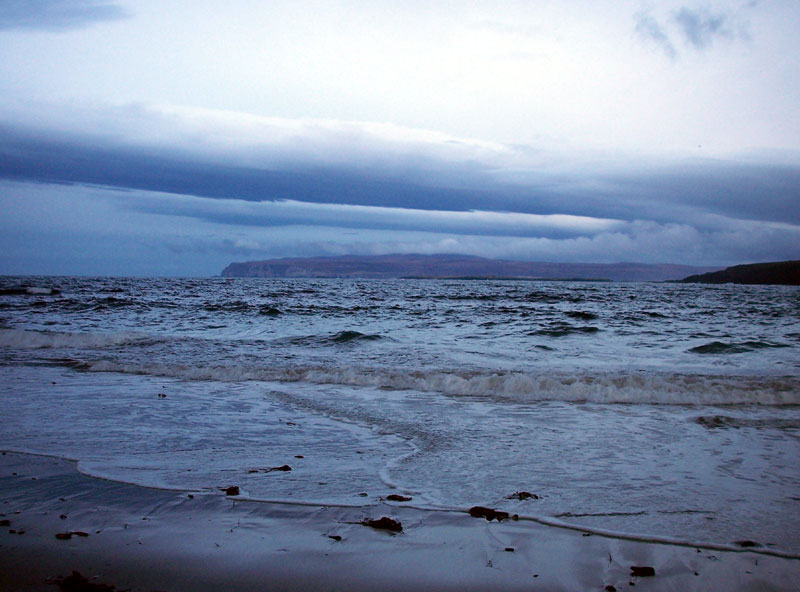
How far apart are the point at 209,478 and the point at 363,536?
1782 millimetres

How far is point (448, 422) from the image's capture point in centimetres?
722

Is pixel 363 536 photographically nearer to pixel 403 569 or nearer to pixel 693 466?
pixel 403 569

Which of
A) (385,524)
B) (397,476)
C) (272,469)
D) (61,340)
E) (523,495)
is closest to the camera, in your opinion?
(385,524)

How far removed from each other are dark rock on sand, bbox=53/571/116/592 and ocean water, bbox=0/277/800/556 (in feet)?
4.75

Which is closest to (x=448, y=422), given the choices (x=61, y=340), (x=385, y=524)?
(x=385, y=524)

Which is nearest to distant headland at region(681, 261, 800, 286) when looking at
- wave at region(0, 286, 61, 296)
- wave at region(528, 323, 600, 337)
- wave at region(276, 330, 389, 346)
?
wave at region(528, 323, 600, 337)

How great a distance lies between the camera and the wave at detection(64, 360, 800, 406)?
9.05 meters

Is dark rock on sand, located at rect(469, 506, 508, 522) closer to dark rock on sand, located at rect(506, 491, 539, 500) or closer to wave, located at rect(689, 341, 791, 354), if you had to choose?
dark rock on sand, located at rect(506, 491, 539, 500)

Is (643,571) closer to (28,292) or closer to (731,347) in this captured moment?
(731,347)

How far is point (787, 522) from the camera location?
3.94 metres

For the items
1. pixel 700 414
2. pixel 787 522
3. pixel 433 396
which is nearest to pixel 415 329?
pixel 433 396

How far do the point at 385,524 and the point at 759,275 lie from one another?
178936 mm

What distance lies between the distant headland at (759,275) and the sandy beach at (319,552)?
165061 millimetres

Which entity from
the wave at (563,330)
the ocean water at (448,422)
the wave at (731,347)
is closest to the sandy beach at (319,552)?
the ocean water at (448,422)
